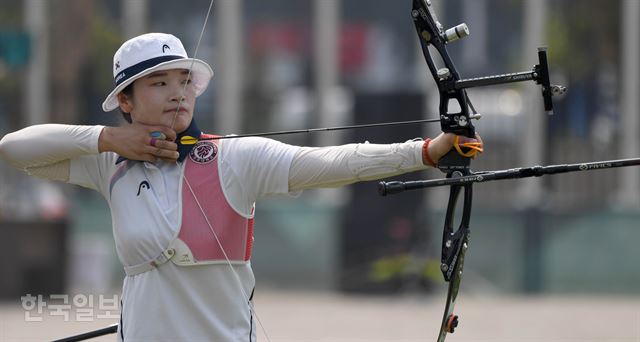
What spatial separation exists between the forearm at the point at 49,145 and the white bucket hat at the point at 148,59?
168 mm

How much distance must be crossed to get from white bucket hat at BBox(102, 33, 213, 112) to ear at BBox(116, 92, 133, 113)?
20 mm

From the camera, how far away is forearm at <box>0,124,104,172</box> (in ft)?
14.4

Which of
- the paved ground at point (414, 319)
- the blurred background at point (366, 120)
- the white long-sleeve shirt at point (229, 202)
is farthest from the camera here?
A: the blurred background at point (366, 120)

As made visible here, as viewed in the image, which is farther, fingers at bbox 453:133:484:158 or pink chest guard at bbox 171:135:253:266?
pink chest guard at bbox 171:135:253:266

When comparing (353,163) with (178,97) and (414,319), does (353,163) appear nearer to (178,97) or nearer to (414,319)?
(178,97)

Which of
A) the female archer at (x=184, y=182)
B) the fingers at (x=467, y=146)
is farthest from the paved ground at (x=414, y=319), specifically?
the fingers at (x=467, y=146)

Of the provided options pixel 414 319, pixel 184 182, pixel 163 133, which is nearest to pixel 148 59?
pixel 163 133

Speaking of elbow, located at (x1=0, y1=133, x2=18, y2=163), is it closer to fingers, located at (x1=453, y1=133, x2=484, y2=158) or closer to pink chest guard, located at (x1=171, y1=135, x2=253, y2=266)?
pink chest guard, located at (x1=171, y1=135, x2=253, y2=266)

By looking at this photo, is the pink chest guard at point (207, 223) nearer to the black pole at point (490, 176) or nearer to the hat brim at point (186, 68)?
the hat brim at point (186, 68)

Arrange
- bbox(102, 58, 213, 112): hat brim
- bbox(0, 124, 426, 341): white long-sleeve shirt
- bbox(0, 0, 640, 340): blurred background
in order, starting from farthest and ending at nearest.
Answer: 1. bbox(0, 0, 640, 340): blurred background
2. bbox(102, 58, 213, 112): hat brim
3. bbox(0, 124, 426, 341): white long-sleeve shirt

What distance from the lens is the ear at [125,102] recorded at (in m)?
4.45

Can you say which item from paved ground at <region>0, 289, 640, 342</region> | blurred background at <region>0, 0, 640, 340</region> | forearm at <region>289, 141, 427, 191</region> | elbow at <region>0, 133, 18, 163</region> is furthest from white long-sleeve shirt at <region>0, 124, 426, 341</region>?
blurred background at <region>0, 0, 640, 340</region>

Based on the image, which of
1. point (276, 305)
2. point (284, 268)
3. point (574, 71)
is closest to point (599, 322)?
point (276, 305)

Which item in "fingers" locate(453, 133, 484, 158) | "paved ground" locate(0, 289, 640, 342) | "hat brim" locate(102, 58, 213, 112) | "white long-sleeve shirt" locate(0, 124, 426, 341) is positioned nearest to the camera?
"fingers" locate(453, 133, 484, 158)
